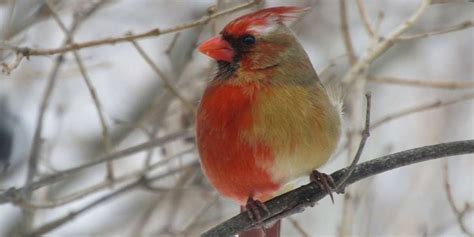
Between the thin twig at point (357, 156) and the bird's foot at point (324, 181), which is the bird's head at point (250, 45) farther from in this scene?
the thin twig at point (357, 156)

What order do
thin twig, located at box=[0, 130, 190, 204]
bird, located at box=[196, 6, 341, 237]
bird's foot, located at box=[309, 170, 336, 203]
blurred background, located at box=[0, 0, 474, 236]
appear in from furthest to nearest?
blurred background, located at box=[0, 0, 474, 236] → thin twig, located at box=[0, 130, 190, 204] → bird, located at box=[196, 6, 341, 237] → bird's foot, located at box=[309, 170, 336, 203]

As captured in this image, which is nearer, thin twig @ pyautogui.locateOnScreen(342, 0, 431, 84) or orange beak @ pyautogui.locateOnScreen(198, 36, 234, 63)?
orange beak @ pyautogui.locateOnScreen(198, 36, 234, 63)

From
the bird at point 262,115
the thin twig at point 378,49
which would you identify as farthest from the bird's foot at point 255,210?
the thin twig at point 378,49

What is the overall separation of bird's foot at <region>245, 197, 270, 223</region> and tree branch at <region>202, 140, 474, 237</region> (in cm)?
1

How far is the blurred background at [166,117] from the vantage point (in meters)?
3.88

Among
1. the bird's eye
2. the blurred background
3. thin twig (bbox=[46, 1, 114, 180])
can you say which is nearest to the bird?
the bird's eye

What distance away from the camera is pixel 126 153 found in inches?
151

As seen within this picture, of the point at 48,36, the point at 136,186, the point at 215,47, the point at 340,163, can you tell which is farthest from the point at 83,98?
the point at 215,47

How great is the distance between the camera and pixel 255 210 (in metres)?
3.02

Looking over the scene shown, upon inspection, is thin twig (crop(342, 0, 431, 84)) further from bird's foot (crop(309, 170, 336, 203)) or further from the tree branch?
the tree branch

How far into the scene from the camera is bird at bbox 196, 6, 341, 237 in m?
3.07

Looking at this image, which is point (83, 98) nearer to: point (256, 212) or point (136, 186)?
point (136, 186)

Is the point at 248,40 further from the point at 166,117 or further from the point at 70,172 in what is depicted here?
the point at 166,117

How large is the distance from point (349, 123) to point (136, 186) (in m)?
1.00
